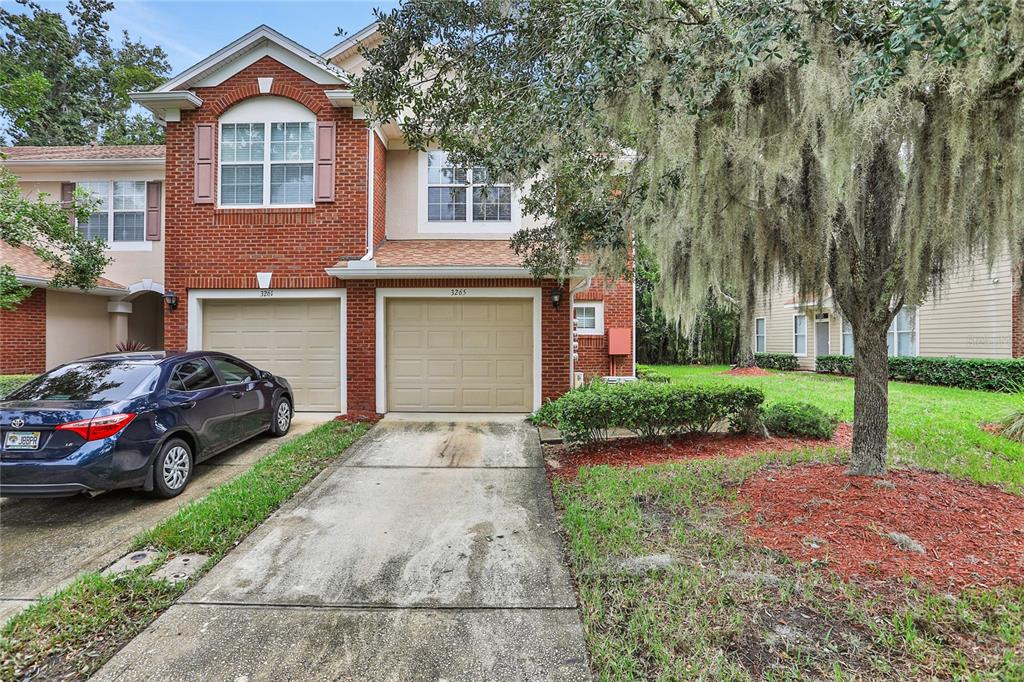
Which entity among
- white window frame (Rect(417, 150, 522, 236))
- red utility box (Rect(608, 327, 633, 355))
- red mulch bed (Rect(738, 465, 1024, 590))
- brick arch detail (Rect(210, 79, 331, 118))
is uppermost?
brick arch detail (Rect(210, 79, 331, 118))

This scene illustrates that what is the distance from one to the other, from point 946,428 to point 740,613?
6.71 meters

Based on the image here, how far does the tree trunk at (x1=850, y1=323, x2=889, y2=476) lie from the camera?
4352 millimetres

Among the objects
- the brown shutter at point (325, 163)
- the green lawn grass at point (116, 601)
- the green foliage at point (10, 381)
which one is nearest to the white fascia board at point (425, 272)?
the brown shutter at point (325, 163)

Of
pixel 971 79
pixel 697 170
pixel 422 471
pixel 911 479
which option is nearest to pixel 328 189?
pixel 422 471

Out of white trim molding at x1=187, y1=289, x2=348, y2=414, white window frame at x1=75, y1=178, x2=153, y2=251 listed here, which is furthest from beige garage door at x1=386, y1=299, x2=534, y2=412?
white window frame at x1=75, y1=178, x2=153, y2=251

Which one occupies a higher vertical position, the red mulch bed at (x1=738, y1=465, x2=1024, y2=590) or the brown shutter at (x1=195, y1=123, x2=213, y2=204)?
the brown shutter at (x1=195, y1=123, x2=213, y2=204)

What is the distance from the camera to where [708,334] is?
2506 centimetres

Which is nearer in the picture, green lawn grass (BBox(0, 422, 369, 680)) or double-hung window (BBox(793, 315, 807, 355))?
green lawn grass (BBox(0, 422, 369, 680))

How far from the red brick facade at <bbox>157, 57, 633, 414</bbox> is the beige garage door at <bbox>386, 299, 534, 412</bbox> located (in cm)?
58

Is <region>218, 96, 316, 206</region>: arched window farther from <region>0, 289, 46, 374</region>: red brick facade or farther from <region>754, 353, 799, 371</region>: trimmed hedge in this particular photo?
<region>754, 353, 799, 371</region>: trimmed hedge

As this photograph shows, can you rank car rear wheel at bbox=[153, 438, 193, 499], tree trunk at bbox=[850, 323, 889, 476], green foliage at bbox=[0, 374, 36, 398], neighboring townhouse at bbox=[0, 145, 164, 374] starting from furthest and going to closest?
neighboring townhouse at bbox=[0, 145, 164, 374] < green foliage at bbox=[0, 374, 36, 398] < car rear wheel at bbox=[153, 438, 193, 499] < tree trunk at bbox=[850, 323, 889, 476]

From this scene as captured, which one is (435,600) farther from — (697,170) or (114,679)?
(697,170)

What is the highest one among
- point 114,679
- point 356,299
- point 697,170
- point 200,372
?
point 697,170

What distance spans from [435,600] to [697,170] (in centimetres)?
361
